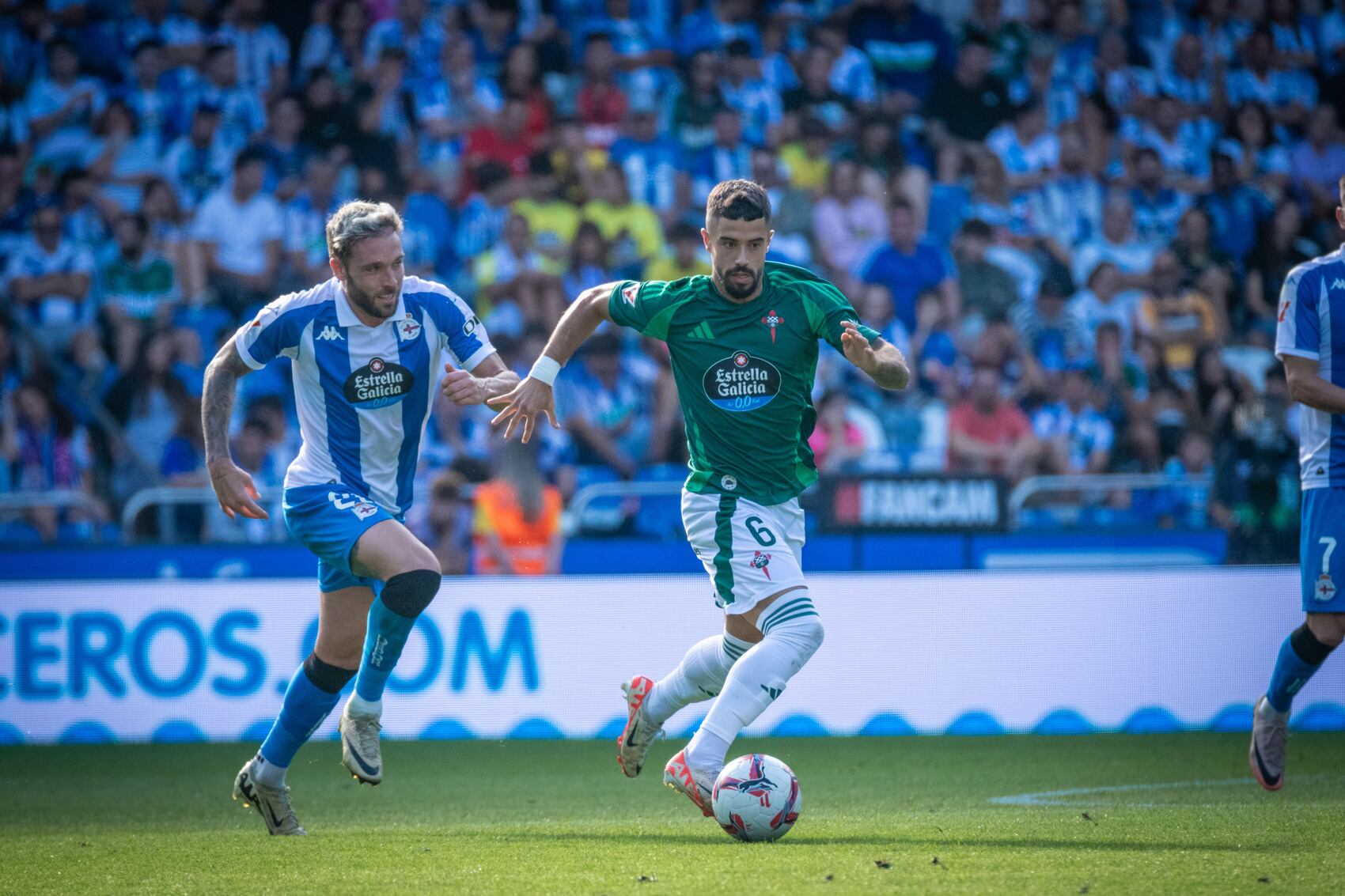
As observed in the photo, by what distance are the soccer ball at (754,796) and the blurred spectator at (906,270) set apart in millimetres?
8408

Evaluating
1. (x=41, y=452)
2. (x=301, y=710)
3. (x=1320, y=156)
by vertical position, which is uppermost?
(x=1320, y=156)

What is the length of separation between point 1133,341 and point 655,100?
16.3ft

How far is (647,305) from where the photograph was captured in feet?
20.1

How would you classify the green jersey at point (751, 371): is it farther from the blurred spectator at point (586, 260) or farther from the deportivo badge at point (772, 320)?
the blurred spectator at point (586, 260)

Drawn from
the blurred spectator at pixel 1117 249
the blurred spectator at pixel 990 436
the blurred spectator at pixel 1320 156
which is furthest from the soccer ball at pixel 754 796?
the blurred spectator at pixel 1320 156

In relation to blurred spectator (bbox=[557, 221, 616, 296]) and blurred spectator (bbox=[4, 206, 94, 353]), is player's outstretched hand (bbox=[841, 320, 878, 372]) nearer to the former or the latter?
blurred spectator (bbox=[557, 221, 616, 296])

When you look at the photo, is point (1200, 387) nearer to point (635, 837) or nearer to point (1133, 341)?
point (1133, 341)

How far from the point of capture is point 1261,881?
445 cm

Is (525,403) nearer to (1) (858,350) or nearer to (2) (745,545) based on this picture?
(2) (745,545)

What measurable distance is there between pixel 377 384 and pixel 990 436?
700 centimetres

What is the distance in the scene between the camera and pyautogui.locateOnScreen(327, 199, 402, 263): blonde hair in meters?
5.98

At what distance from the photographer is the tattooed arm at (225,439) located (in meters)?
5.90

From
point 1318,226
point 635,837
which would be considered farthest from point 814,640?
point 1318,226

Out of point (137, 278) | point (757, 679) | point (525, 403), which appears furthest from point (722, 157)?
point (757, 679)
